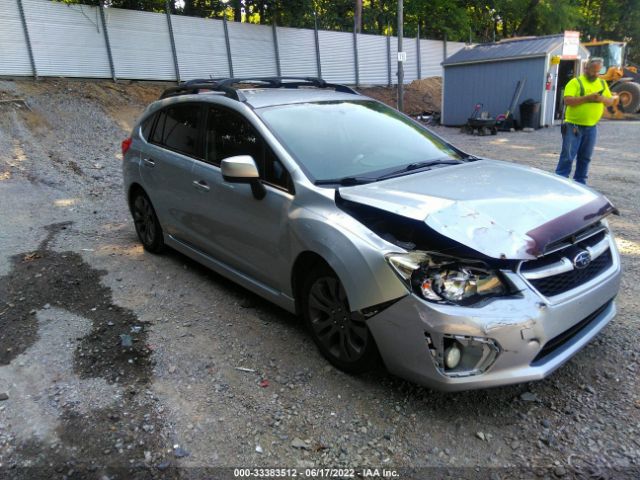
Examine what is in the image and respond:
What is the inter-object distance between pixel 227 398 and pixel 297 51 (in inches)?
763

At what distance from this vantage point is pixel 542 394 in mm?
2863

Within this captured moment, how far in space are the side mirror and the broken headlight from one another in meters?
1.28

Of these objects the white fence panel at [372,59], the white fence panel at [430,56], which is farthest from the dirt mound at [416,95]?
the white fence panel at [430,56]

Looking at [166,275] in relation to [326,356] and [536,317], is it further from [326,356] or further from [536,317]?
[536,317]

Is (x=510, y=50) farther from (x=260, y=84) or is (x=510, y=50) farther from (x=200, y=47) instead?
(x=260, y=84)

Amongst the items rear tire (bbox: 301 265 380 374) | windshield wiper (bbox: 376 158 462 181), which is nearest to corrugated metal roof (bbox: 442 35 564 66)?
windshield wiper (bbox: 376 158 462 181)

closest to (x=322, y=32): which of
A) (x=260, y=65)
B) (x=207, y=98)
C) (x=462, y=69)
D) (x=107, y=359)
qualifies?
(x=260, y=65)

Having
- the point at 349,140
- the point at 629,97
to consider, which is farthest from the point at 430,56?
the point at 349,140

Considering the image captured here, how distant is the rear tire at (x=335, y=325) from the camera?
2930mm

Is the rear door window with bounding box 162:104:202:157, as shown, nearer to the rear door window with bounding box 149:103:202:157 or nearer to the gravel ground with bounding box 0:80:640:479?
the rear door window with bounding box 149:103:202:157

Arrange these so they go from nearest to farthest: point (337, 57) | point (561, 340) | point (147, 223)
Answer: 1. point (561, 340)
2. point (147, 223)
3. point (337, 57)

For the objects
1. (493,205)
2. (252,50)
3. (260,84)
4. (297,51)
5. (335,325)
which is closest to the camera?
(493,205)

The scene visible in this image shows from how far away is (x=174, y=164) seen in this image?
4570 millimetres

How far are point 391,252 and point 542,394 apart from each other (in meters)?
1.24
